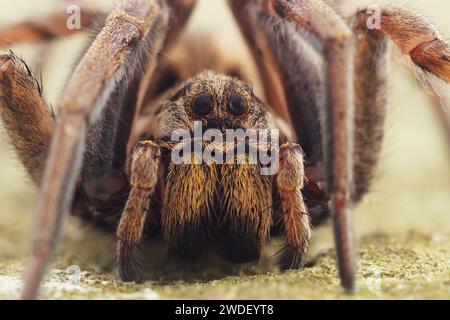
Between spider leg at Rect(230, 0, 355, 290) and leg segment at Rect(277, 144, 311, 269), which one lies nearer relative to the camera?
spider leg at Rect(230, 0, 355, 290)

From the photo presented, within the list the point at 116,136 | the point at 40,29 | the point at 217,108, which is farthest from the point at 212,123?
the point at 40,29

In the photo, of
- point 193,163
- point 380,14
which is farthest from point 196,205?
point 380,14

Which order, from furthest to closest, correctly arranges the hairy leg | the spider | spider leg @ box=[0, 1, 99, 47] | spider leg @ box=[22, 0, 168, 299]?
spider leg @ box=[0, 1, 99, 47] → the hairy leg → the spider → spider leg @ box=[22, 0, 168, 299]

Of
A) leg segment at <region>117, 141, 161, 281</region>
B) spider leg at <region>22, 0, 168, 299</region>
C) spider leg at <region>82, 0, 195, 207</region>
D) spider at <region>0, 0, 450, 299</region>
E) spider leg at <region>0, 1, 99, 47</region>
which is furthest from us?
spider leg at <region>0, 1, 99, 47</region>

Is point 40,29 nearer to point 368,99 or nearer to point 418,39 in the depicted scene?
point 368,99

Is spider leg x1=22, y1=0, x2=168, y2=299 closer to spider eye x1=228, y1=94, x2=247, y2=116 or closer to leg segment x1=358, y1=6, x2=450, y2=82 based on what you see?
spider eye x1=228, y1=94, x2=247, y2=116

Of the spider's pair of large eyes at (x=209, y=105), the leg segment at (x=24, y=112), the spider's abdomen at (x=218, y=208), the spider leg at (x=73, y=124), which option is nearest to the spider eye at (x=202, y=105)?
the spider's pair of large eyes at (x=209, y=105)

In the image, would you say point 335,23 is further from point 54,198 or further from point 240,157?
point 54,198

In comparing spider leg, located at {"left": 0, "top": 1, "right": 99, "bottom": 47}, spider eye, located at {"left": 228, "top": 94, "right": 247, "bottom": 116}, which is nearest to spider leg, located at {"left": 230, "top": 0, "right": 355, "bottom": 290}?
spider eye, located at {"left": 228, "top": 94, "right": 247, "bottom": 116}
